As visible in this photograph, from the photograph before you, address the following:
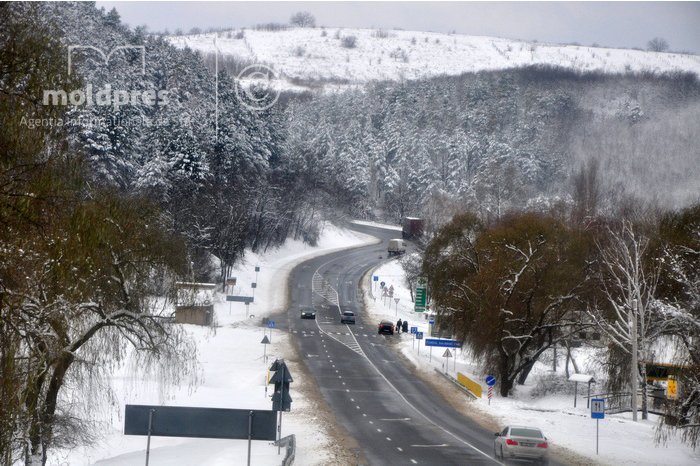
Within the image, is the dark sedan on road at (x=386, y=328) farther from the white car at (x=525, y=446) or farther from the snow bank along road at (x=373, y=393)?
the white car at (x=525, y=446)

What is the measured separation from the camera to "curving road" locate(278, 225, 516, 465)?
31469 mm

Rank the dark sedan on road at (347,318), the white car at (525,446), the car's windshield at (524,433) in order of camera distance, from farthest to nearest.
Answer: the dark sedan on road at (347,318) < the car's windshield at (524,433) < the white car at (525,446)

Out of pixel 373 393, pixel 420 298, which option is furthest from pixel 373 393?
pixel 420 298

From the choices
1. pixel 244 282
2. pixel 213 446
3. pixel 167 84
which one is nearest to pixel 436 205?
pixel 244 282

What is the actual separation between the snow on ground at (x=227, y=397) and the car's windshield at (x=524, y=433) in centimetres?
627

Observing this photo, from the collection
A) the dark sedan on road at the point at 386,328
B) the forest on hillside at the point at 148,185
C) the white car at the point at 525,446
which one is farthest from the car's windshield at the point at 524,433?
the dark sedan on road at the point at 386,328

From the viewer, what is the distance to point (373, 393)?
47781 mm

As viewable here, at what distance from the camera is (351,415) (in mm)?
40031

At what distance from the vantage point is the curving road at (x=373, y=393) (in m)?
31.5

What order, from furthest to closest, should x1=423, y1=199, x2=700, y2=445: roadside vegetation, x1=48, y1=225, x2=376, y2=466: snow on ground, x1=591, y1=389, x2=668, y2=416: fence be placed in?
x1=591, y1=389, x2=668, y2=416: fence
x1=423, y1=199, x2=700, y2=445: roadside vegetation
x1=48, y1=225, x2=376, y2=466: snow on ground

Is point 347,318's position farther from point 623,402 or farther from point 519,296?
point 623,402

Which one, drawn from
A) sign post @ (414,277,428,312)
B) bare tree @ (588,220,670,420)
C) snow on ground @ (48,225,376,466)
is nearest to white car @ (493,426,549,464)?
snow on ground @ (48,225,376,466)

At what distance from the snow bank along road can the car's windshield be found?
49.9 inches

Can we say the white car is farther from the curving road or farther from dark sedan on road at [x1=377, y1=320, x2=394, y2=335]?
dark sedan on road at [x1=377, y1=320, x2=394, y2=335]
